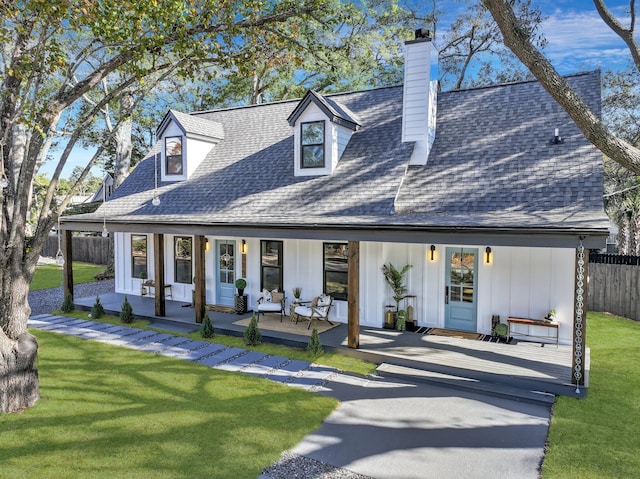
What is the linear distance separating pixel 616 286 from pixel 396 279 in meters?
7.74

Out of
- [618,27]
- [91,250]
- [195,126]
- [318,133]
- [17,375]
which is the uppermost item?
[195,126]

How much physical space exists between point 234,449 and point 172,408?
5.37ft

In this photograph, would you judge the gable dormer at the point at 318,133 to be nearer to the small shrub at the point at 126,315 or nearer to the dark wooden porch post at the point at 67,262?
the small shrub at the point at 126,315

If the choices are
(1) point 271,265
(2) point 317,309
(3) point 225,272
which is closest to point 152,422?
(2) point 317,309

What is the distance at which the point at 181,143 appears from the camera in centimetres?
1428

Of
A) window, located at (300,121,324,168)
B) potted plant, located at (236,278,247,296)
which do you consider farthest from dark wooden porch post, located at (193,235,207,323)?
window, located at (300,121,324,168)

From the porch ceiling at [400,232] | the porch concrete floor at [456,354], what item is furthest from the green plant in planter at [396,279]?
the porch ceiling at [400,232]

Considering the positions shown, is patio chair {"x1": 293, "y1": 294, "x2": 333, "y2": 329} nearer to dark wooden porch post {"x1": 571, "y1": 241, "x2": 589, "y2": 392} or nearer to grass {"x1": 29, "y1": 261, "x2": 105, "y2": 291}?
dark wooden porch post {"x1": 571, "y1": 241, "x2": 589, "y2": 392}

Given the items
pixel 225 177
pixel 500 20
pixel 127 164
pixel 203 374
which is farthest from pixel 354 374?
pixel 127 164

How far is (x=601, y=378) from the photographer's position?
25.6 ft

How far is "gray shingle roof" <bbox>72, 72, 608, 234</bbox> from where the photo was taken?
9.02m

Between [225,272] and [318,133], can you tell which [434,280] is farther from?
[225,272]

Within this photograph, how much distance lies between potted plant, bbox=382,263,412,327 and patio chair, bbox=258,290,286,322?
295 cm

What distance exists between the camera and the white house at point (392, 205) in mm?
8828
